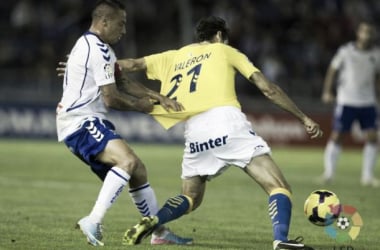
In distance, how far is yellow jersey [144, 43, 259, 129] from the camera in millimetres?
9234

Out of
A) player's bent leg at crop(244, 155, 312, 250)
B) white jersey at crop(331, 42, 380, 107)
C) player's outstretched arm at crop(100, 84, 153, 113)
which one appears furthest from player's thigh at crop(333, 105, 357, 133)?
player's outstretched arm at crop(100, 84, 153, 113)

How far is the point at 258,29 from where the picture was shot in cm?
2977

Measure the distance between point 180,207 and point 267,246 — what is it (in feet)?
3.02

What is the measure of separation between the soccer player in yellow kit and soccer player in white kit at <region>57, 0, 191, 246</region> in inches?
8.4

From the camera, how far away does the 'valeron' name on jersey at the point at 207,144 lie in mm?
9055

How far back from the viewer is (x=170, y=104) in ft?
30.6

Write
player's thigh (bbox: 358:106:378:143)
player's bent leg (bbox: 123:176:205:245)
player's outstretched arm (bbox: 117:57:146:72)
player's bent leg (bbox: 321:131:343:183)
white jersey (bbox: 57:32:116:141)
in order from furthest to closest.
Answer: player's thigh (bbox: 358:106:378:143)
player's bent leg (bbox: 321:131:343:183)
player's outstretched arm (bbox: 117:57:146:72)
white jersey (bbox: 57:32:116:141)
player's bent leg (bbox: 123:176:205:245)

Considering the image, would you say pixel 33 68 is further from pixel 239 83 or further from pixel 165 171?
pixel 165 171

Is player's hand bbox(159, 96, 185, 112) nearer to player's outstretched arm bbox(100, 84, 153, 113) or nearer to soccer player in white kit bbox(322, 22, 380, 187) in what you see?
player's outstretched arm bbox(100, 84, 153, 113)

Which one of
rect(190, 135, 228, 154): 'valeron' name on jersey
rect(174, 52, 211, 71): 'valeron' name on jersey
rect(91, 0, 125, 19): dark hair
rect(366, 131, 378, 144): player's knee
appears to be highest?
rect(91, 0, 125, 19): dark hair

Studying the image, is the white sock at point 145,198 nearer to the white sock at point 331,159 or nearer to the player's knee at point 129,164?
the player's knee at point 129,164

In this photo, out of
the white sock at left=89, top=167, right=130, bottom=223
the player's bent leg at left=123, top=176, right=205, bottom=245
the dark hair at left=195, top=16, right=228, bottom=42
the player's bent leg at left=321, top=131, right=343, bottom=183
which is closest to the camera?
the player's bent leg at left=123, top=176, right=205, bottom=245

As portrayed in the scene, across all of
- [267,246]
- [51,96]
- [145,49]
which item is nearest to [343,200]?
[267,246]

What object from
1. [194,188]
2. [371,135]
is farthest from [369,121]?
[194,188]
